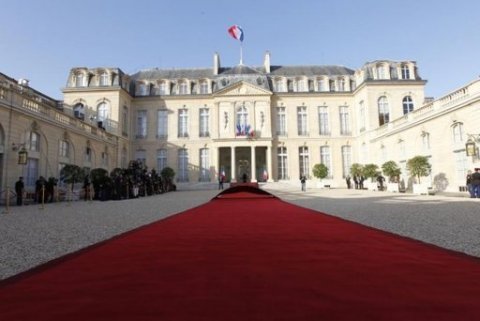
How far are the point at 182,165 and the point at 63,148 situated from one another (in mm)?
14677

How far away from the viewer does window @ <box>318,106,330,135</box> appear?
101 ft

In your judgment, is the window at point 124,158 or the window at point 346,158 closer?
the window at point 124,158

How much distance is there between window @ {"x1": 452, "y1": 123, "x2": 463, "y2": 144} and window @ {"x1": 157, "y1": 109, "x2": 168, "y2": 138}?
79.4 feet

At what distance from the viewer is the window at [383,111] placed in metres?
27.0

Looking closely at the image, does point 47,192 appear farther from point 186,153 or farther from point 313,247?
point 186,153

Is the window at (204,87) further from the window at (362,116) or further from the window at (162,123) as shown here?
the window at (362,116)

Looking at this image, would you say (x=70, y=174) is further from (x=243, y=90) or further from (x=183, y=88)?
(x=243, y=90)

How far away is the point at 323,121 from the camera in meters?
30.9

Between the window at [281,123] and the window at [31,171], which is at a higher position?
the window at [281,123]

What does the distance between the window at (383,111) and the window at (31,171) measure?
85.3 feet

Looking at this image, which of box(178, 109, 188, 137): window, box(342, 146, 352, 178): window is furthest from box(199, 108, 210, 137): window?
box(342, 146, 352, 178): window

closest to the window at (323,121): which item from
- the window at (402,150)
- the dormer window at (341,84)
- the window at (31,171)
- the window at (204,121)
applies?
the dormer window at (341,84)

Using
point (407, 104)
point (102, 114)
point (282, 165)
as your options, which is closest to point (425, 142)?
point (407, 104)

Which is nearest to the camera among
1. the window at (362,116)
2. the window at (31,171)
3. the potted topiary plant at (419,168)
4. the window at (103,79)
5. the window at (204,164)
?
the window at (31,171)
